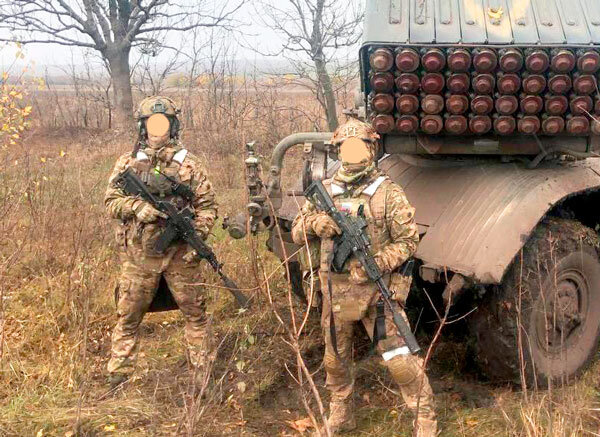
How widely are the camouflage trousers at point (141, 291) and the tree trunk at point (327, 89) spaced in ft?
27.2

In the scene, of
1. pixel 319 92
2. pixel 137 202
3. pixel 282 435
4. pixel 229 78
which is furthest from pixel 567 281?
pixel 229 78

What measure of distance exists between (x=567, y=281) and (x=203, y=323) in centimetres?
237

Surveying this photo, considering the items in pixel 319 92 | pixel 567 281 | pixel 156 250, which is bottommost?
pixel 567 281

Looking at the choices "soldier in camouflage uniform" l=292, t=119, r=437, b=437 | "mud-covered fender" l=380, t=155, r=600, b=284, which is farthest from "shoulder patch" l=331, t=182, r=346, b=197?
"mud-covered fender" l=380, t=155, r=600, b=284

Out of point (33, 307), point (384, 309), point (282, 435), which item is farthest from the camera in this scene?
point (33, 307)

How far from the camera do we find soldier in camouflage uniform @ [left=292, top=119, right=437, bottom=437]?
3.37 metres

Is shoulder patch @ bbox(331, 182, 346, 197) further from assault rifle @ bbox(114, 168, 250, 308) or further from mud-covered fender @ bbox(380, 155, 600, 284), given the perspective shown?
assault rifle @ bbox(114, 168, 250, 308)

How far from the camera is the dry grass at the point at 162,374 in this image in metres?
3.47

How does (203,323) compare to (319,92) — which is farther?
(319,92)

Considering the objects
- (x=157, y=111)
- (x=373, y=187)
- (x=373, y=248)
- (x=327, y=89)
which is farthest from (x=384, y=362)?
(x=327, y=89)

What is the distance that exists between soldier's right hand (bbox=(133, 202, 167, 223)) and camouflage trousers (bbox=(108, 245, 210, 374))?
27cm

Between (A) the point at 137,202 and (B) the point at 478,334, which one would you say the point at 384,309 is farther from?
(A) the point at 137,202

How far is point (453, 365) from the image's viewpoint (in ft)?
14.4

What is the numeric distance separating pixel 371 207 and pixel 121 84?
14471mm
